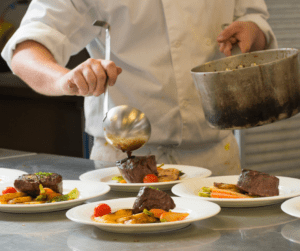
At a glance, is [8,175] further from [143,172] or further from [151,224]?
[151,224]

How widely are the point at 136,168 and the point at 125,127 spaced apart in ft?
0.44

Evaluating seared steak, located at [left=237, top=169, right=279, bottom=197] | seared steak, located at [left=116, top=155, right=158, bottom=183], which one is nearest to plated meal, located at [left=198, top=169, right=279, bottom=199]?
seared steak, located at [left=237, top=169, right=279, bottom=197]

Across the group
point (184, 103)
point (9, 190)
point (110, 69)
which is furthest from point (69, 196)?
point (184, 103)

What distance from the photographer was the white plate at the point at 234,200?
1086 millimetres

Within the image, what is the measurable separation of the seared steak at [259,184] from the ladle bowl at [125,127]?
411 millimetres

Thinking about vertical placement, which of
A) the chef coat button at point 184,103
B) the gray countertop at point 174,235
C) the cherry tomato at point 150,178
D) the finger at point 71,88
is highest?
the finger at point 71,88

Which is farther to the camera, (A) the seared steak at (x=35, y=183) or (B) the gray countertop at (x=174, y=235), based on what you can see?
(A) the seared steak at (x=35, y=183)

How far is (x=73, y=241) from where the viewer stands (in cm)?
92

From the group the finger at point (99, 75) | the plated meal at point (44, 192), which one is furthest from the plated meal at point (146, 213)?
the finger at point (99, 75)

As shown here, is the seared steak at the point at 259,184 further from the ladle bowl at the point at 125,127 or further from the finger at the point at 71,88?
the finger at the point at 71,88

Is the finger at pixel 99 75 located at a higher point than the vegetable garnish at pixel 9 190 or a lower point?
higher

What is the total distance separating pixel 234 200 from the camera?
3.56 feet

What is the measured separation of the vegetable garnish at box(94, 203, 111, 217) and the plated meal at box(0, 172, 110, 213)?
4.4 inches

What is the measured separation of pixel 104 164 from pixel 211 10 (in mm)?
814
